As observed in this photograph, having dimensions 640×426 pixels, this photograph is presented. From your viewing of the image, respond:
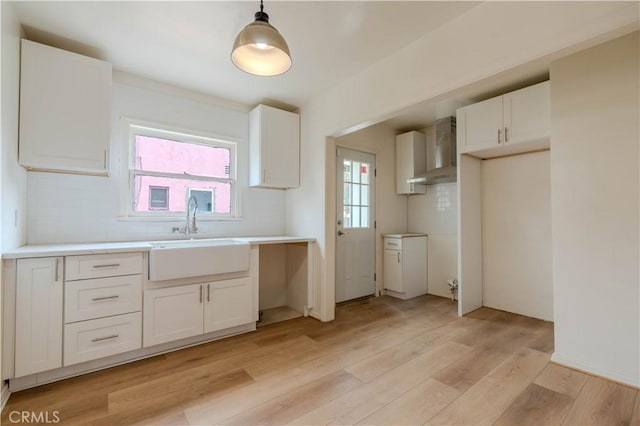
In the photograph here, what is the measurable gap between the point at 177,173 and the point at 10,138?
1.29 m

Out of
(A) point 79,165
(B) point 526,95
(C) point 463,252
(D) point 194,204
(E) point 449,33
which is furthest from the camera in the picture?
(C) point 463,252

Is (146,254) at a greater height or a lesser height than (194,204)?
lesser

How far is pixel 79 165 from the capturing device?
90.2 inches

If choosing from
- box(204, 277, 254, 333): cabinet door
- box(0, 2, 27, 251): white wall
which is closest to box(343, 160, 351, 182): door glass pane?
box(204, 277, 254, 333): cabinet door

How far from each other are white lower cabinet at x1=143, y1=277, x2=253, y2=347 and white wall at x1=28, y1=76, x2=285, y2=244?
77 cm

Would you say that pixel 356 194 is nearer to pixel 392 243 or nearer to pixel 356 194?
pixel 356 194

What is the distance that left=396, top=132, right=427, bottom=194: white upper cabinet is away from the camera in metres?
4.34

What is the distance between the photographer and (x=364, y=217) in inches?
165

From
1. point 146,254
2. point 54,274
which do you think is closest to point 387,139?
point 146,254

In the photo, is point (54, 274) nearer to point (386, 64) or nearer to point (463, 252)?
point (386, 64)

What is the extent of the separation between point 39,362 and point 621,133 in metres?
4.25

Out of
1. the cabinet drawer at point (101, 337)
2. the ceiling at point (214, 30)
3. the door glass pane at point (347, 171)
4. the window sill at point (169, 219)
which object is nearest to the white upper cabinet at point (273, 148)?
the window sill at point (169, 219)

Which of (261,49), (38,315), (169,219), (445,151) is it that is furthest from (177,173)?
(445,151)

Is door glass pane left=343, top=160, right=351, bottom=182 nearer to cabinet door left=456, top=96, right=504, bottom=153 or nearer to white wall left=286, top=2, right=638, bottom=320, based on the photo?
white wall left=286, top=2, right=638, bottom=320
